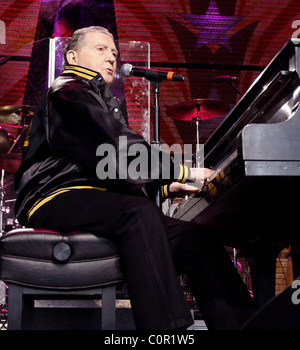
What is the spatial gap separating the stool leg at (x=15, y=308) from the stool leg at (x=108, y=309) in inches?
11.5

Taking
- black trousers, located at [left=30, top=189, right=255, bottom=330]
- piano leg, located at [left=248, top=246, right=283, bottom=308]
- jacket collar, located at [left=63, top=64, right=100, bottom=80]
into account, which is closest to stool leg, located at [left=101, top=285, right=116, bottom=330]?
black trousers, located at [left=30, top=189, right=255, bottom=330]

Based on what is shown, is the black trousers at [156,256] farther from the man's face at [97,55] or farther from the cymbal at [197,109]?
the cymbal at [197,109]

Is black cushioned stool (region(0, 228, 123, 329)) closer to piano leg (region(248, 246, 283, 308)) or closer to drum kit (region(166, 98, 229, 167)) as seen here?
piano leg (region(248, 246, 283, 308))

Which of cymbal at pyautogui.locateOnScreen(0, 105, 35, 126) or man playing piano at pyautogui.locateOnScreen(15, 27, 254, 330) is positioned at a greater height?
cymbal at pyautogui.locateOnScreen(0, 105, 35, 126)

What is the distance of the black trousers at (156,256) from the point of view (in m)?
1.48

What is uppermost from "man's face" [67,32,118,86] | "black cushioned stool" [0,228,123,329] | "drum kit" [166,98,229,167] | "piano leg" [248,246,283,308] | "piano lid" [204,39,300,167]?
"drum kit" [166,98,229,167]

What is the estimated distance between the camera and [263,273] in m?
2.52

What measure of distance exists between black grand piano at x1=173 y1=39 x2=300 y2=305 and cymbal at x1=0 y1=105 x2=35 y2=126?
2718mm

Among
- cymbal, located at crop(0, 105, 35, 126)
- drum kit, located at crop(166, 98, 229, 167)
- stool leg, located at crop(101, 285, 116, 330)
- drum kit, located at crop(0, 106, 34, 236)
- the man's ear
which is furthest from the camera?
drum kit, located at crop(166, 98, 229, 167)

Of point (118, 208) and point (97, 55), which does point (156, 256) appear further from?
point (97, 55)

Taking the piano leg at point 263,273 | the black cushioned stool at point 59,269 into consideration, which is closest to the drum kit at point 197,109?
the piano leg at point 263,273

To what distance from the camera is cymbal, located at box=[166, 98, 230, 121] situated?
498cm

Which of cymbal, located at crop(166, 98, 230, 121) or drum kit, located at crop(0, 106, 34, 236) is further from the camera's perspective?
cymbal, located at crop(166, 98, 230, 121)

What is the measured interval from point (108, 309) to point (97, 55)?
1.14 meters
